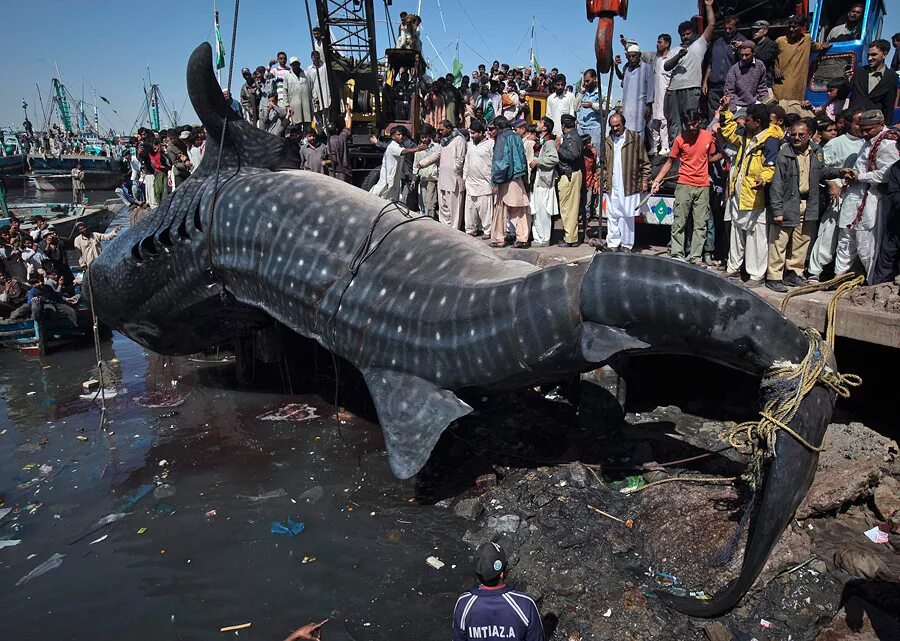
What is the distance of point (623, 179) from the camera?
380 inches

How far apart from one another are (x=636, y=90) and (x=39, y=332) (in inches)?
484

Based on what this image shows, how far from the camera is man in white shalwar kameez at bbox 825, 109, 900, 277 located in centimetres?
669

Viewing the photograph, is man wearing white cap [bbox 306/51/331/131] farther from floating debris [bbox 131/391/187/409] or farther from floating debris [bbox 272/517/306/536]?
floating debris [bbox 272/517/306/536]

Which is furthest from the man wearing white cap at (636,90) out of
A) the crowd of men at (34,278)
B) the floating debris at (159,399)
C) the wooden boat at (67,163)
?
the wooden boat at (67,163)

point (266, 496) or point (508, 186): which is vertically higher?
point (508, 186)

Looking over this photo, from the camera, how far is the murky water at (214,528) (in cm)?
506

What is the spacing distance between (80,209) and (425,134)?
23679mm

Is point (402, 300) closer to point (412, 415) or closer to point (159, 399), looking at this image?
point (412, 415)

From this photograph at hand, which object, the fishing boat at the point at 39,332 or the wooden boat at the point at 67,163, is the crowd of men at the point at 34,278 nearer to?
the fishing boat at the point at 39,332

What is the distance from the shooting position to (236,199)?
692 cm

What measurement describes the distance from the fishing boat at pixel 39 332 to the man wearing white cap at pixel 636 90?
10.9 meters

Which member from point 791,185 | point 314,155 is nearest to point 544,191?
point 791,185

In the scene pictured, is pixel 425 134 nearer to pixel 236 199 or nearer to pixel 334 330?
pixel 236 199

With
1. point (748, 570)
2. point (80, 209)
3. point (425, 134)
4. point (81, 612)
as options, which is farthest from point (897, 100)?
point (80, 209)
